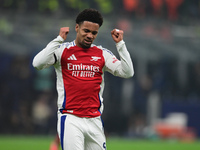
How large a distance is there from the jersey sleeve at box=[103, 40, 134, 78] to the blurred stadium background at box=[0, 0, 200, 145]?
11.4 metres

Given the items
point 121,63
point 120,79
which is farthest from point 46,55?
point 120,79

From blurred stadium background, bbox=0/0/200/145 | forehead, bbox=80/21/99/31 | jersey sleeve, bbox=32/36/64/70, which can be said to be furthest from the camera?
blurred stadium background, bbox=0/0/200/145

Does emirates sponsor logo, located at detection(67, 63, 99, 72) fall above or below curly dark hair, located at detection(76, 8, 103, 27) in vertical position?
below

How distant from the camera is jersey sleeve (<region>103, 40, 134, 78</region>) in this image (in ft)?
19.3

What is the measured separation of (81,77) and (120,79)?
1313cm

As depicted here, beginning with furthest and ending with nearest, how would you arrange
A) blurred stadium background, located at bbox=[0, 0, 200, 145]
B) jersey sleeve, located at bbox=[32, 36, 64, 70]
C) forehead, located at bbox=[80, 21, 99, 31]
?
blurred stadium background, located at bbox=[0, 0, 200, 145] → forehead, located at bbox=[80, 21, 99, 31] → jersey sleeve, located at bbox=[32, 36, 64, 70]

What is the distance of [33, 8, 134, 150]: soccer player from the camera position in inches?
223

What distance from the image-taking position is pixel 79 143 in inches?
219

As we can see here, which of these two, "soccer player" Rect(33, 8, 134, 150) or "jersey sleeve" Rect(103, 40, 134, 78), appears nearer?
"soccer player" Rect(33, 8, 134, 150)

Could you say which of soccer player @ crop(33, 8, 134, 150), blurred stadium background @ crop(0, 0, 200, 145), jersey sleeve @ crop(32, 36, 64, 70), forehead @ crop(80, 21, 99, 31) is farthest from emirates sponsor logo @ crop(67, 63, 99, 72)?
blurred stadium background @ crop(0, 0, 200, 145)

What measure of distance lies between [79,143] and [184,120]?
1297cm

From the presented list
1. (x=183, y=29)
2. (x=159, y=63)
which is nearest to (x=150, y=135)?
(x=159, y=63)

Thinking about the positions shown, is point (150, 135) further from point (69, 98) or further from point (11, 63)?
point (69, 98)

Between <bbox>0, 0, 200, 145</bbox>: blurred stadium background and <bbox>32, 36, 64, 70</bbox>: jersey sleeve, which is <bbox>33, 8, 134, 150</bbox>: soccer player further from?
<bbox>0, 0, 200, 145</bbox>: blurred stadium background
